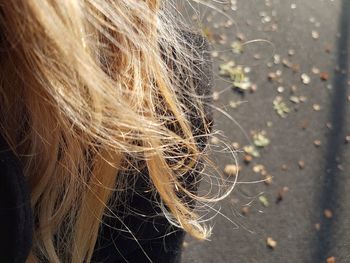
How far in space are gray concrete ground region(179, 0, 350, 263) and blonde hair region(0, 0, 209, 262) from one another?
47.7 inches

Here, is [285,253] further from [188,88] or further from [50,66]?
[50,66]

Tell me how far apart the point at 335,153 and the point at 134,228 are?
1915mm

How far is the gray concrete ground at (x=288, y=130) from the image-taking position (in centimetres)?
244

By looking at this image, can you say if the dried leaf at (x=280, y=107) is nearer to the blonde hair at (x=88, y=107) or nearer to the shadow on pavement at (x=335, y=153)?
the shadow on pavement at (x=335, y=153)

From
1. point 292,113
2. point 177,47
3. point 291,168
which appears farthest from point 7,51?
point 292,113

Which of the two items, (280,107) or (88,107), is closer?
(88,107)

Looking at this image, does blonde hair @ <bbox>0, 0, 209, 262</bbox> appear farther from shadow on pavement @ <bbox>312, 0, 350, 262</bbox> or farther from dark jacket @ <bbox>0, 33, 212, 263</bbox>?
shadow on pavement @ <bbox>312, 0, 350, 262</bbox>

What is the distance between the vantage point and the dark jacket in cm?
83

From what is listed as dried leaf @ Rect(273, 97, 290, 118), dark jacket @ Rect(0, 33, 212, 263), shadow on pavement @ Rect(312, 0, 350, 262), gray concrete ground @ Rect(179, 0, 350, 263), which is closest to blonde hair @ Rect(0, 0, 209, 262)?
dark jacket @ Rect(0, 33, 212, 263)

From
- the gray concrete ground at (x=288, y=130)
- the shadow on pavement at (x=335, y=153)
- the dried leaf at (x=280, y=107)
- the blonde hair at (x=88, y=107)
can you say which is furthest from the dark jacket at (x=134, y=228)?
the dried leaf at (x=280, y=107)

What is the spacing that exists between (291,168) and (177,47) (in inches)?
71.0

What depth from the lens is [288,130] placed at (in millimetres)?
2832

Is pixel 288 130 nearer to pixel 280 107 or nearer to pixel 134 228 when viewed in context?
pixel 280 107

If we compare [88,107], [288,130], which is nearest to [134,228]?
[88,107]
